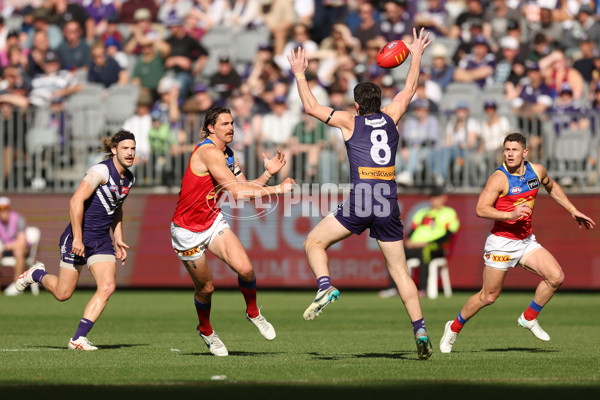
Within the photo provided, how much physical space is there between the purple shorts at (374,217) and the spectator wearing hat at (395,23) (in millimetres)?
14547

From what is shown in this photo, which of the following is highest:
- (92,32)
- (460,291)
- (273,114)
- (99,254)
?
(92,32)

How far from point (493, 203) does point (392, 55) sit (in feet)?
6.51

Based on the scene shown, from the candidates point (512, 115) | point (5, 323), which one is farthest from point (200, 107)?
point (5, 323)

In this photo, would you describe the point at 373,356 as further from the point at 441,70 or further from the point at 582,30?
the point at 582,30

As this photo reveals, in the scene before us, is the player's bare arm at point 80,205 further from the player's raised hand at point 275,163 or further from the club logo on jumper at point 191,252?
the player's raised hand at point 275,163


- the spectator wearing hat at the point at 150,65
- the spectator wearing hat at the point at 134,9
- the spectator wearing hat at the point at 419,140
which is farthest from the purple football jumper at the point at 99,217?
the spectator wearing hat at the point at 134,9

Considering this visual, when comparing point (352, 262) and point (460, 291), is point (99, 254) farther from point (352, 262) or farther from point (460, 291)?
point (460, 291)

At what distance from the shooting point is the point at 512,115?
20.8 metres

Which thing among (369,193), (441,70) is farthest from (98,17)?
(369,193)

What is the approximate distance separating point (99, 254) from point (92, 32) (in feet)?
53.2

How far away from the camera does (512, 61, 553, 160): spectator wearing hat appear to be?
20578mm

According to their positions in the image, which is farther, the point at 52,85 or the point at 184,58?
the point at 184,58

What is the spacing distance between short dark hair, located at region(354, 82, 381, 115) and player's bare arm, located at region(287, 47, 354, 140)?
0.55ft

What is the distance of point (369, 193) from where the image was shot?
10531 mm
